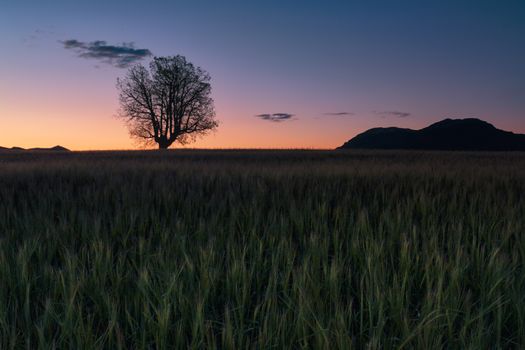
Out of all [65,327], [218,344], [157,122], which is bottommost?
[218,344]

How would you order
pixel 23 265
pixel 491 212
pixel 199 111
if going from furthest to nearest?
1. pixel 199 111
2. pixel 491 212
3. pixel 23 265

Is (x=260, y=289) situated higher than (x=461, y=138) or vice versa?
(x=461, y=138)

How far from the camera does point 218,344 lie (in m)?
1.80

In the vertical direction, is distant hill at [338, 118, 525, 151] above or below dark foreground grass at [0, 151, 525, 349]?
above

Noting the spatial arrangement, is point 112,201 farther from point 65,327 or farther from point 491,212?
point 491,212

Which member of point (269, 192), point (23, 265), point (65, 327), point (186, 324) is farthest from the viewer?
point (269, 192)

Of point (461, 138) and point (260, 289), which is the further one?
point (461, 138)

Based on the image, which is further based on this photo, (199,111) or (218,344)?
(199,111)

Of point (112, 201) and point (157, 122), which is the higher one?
point (157, 122)

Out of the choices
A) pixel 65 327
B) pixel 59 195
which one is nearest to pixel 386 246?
pixel 65 327

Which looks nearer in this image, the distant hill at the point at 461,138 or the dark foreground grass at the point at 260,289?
the dark foreground grass at the point at 260,289

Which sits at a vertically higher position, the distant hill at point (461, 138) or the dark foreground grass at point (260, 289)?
the distant hill at point (461, 138)

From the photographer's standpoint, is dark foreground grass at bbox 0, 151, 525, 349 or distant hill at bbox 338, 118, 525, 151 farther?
distant hill at bbox 338, 118, 525, 151

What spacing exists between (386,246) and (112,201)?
303 cm
